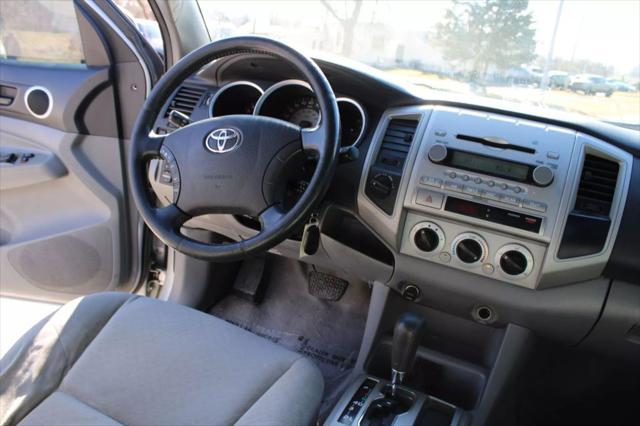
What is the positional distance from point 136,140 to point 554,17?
116 cm

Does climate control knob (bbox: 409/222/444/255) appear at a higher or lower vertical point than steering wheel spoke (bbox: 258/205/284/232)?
lower

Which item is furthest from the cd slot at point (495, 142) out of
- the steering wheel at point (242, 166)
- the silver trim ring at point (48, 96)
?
the silver trim ring at point (48, 96)

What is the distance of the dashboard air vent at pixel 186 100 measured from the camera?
177 centimetres

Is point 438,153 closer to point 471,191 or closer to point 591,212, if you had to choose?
point 471,191

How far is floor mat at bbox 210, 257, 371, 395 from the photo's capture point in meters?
2.07

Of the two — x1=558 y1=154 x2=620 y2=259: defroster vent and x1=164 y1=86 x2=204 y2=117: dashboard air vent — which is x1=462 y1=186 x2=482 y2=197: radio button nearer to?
x1=558 y1=154 x2=620 y2=259: defroster vent

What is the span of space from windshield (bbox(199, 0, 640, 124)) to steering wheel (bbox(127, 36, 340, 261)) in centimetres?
14

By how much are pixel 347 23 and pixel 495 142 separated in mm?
611

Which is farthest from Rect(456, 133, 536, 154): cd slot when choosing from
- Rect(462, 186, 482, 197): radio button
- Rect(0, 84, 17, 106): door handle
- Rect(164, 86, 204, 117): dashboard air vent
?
Rect(0, 84, 17, 106): door handle

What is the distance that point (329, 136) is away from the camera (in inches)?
49.7

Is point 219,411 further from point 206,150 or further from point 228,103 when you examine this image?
point 228,103

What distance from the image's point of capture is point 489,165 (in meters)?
1.35

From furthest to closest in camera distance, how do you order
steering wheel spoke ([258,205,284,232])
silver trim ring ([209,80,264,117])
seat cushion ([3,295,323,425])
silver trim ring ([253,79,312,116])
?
silver trim ring ([209,80,264,117]), silver trim ring ([253,79,312,116]), steering wheel spoke ([258,205,284,232]), seat cushion ([3,295,323,425])

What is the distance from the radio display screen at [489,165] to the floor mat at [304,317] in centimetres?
90
